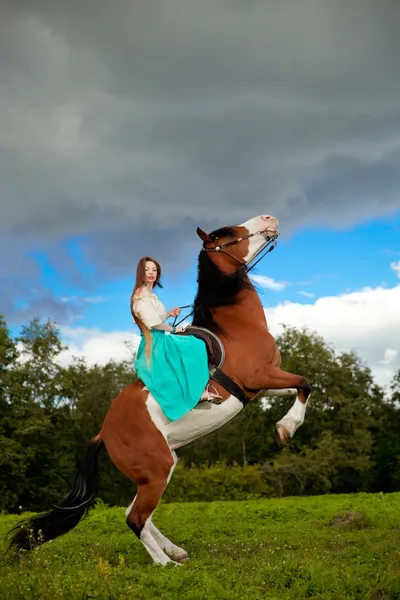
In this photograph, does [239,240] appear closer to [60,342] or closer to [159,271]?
[159,271]

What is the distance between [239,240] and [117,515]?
22.9 feet

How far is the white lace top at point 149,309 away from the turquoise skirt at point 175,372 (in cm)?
15

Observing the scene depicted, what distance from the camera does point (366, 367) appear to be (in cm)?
3806

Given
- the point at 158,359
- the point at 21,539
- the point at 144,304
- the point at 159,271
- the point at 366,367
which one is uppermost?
the point at 366,367

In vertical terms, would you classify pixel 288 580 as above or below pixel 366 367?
below

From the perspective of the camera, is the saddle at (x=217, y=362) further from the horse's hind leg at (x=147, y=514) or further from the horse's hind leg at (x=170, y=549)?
the horse's hind leg at (x=147, y=514)

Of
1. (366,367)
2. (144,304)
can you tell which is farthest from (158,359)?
(366,367)

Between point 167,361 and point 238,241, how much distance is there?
1640mm

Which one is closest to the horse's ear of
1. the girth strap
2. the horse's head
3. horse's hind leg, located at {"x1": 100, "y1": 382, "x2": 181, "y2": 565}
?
the horse's head

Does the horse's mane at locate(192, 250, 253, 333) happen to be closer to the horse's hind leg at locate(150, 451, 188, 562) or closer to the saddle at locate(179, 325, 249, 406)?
the saddle at locate(179, 325, 249, 406)

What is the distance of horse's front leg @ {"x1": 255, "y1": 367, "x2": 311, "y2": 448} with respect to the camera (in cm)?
685

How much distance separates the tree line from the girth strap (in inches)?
836

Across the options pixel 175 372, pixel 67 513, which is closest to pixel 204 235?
pixel 175 372

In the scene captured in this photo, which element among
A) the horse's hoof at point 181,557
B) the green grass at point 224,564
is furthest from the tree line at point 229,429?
the horse's hoof at point 181,557
